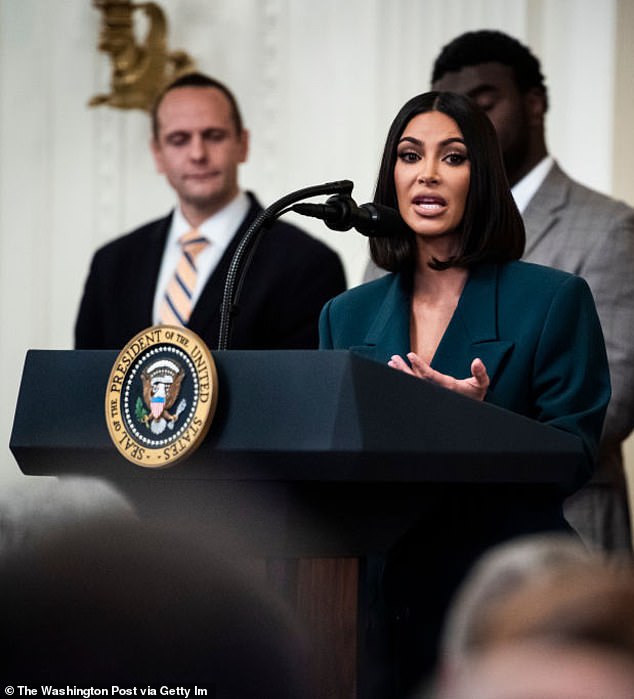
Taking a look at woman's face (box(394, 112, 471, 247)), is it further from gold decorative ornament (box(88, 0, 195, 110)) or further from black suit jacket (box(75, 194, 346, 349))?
gold decorative ornament (box(88, 0, 195, 110))

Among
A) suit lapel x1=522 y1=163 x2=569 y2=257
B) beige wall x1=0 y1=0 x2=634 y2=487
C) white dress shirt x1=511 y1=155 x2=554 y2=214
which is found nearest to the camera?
suit lapel x1=522 y1=163 x2=569 y2=257

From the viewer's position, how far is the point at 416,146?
268 centimetres

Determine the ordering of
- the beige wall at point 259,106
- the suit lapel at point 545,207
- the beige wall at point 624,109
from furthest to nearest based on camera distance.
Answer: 1. the beige wall at point 259,106
2. the beige wall at point 624,109
3. the suit lapel at point 545,207

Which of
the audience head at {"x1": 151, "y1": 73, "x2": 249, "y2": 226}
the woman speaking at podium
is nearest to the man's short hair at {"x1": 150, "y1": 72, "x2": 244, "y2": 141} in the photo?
the audience head at {"x1": 151, "y1": 73, "x2": 249, "y2": 226}

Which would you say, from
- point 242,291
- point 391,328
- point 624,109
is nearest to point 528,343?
point 391,328

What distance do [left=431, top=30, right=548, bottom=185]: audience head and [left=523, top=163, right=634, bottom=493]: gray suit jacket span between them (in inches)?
5.5

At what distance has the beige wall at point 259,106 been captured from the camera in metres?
5.33

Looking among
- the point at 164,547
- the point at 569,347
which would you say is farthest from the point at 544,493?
the point at 164,547

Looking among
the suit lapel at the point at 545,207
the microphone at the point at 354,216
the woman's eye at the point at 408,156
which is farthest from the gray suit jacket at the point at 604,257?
the microphone at the point at 354,216

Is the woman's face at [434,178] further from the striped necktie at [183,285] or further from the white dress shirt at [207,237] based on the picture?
the white dress shirt at [207,237]

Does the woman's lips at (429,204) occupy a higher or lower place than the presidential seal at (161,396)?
higher

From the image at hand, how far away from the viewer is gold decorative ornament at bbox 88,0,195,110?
235 inches

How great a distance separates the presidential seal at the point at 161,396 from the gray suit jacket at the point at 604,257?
6.13 feet

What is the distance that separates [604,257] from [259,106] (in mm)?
2432
